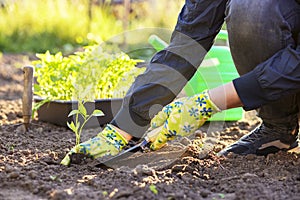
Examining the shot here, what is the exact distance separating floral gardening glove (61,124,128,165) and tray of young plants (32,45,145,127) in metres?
0.65

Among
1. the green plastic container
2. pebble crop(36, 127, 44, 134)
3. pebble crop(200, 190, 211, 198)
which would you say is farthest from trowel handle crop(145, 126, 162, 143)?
the green plastic container

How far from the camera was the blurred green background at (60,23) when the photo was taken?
5973mm

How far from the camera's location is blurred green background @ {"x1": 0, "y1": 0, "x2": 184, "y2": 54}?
235 inches

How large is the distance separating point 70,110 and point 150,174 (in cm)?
99

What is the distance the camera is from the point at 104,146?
1937mm

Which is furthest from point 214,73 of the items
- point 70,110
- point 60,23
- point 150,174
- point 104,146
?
point 60,23

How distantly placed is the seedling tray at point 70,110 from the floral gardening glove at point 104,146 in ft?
2.12

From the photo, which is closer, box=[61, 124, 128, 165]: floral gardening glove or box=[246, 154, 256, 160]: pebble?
box=[61, 124, 128, 165]: floral gardening glove

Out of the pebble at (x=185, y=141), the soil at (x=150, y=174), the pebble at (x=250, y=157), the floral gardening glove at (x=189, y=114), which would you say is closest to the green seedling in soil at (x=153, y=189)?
the soil at (x=150, y=174)

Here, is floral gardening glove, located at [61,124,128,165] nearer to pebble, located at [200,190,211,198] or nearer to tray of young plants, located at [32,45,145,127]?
pebble, located at [200,190,211,198]

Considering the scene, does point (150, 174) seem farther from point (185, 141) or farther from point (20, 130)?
point (20, 130)

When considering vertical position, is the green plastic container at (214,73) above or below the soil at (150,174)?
above

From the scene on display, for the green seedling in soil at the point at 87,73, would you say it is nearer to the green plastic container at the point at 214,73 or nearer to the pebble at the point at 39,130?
the pebble at the point at 39,130

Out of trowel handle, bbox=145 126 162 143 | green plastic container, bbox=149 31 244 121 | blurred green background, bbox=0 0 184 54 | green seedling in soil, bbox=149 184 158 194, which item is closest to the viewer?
green seedling in soil, bbox=149 184 158 194
